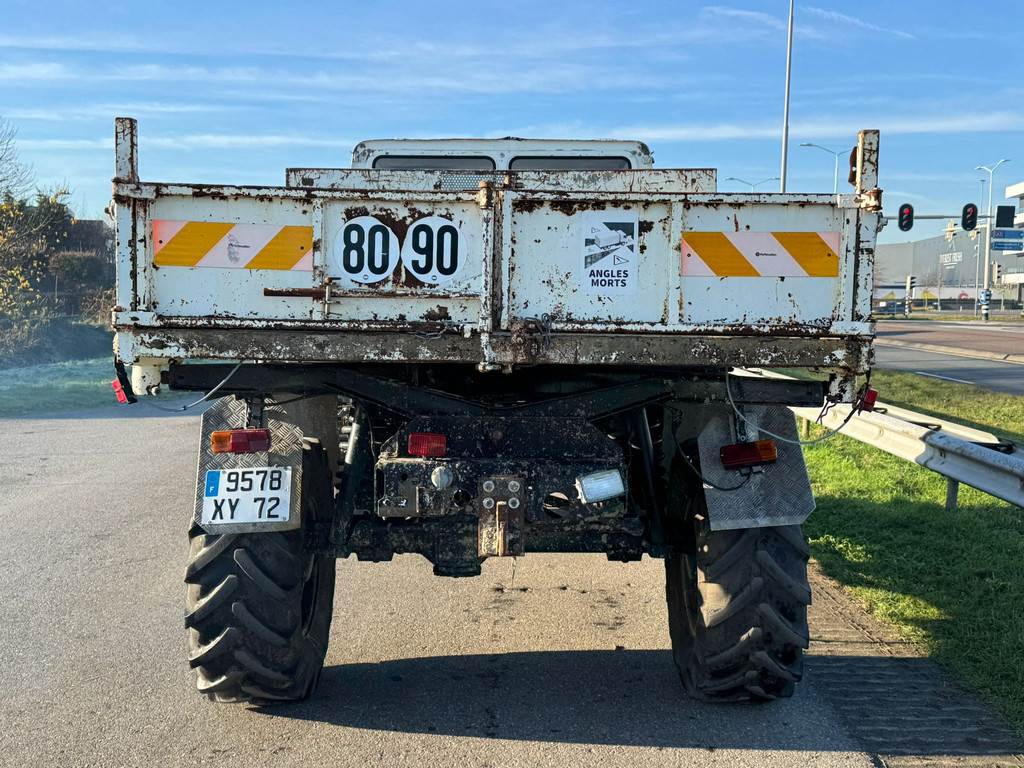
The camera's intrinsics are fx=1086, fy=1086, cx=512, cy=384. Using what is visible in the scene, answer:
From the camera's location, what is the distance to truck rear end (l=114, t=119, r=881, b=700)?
457cm

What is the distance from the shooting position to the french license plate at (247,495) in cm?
473

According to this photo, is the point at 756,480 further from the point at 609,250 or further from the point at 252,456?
Result: the point at 252,456

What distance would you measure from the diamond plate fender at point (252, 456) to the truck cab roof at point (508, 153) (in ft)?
10.7

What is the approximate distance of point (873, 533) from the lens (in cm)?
810

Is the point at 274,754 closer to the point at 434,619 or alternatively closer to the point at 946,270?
the point at 434,619

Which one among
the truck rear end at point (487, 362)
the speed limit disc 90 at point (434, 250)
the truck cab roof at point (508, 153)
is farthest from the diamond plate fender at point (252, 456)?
the truck cab roof at point (508, 153)

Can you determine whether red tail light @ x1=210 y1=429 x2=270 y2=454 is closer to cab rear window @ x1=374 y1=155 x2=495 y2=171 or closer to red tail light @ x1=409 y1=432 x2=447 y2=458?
red tail light @ x1=409 y1=432 x2=447 y2=458

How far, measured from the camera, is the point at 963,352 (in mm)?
28391

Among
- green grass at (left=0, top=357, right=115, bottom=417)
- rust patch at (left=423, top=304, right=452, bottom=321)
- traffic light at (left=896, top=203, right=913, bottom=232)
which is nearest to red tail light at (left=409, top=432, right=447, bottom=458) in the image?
rust patch at (left=423, top=304, right=452, bottom=321)

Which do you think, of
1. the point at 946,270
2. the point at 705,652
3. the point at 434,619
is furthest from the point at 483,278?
the point at 946,270

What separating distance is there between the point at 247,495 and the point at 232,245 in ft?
3.56

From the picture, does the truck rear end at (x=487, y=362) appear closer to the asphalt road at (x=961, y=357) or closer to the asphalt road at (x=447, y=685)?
the asphalt road at (x=447, y=685)

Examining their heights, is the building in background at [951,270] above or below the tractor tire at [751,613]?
above

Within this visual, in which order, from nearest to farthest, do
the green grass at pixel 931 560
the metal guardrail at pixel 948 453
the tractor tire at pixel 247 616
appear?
the tractor tire at pixel 247 616
the green grass at pixel 931 560
the metal guardrail at pixel 948 453
